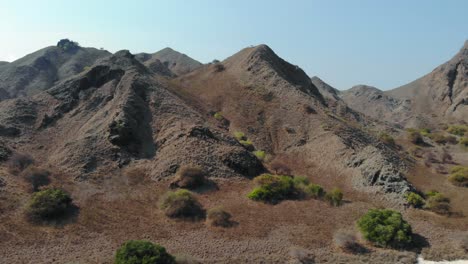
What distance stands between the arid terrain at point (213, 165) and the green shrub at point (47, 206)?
1.89 ft

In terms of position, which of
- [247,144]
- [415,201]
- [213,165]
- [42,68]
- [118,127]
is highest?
[42,68]

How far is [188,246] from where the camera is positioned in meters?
26.2

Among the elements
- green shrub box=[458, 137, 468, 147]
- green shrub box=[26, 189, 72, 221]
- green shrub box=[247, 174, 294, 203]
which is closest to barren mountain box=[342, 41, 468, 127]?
green shrub box=[458, 137, 468, 147]

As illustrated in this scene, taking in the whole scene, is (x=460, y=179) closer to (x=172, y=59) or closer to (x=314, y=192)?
(x=314, y=192)

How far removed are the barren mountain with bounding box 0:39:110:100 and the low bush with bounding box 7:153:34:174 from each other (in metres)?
85.8

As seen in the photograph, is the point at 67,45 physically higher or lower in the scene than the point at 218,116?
higher

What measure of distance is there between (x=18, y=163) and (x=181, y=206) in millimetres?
16673

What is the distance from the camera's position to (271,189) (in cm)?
3491

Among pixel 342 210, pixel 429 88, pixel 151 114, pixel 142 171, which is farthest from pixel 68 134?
pixel 429 88

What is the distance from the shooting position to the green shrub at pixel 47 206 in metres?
28.3

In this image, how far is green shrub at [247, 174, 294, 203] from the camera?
34.3 metres

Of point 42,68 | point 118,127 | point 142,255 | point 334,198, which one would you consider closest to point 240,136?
point 118,127

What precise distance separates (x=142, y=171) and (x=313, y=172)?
1791 centimetres

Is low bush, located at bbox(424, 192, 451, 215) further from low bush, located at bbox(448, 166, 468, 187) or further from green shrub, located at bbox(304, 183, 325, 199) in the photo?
green shrub, located at bbox(304, 183, 325, 199)
